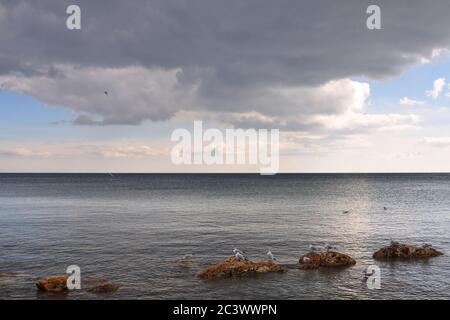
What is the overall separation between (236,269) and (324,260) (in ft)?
32.6

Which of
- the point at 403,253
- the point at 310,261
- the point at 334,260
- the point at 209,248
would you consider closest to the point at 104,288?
the point at 209,248

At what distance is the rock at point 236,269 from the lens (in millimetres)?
36750

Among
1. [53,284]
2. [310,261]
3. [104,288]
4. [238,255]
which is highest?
[238,255]

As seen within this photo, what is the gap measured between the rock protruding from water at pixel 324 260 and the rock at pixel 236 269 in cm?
333

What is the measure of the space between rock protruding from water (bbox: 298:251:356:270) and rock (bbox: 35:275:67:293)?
22.8m

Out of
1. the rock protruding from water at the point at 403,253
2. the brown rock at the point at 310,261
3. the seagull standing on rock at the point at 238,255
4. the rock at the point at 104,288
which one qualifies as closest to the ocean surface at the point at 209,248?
the rock at the point at 104,288

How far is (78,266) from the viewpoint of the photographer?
39.8m

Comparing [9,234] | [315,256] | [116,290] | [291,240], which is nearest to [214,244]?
[291,240]

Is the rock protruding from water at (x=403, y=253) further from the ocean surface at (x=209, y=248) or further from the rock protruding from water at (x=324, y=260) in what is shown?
the rock protruding from water at (x=324, y=260)

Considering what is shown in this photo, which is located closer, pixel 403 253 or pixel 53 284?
pixel 53 284

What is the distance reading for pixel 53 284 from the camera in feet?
107

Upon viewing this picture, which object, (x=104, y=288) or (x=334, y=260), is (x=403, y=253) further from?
(x=104, y=288)
